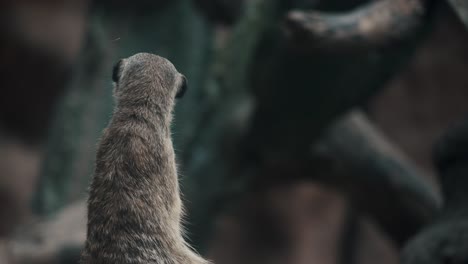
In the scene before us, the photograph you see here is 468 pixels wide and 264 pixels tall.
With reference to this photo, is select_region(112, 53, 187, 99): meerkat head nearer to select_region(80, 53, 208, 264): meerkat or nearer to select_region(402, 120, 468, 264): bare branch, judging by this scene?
select_region(80, 53, 208, 264): meerkat

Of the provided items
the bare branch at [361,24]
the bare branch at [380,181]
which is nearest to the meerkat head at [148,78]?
the bare branch at [361,24]

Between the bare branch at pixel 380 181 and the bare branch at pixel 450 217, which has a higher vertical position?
the bare branch at pixel 380 181

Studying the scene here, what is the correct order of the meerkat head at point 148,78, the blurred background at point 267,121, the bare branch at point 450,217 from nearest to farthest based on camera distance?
the meerkat head at point 148,78, the bare branch at point 450,217, the blurred background at point 267,121

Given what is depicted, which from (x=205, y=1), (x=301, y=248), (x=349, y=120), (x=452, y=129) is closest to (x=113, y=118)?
(x=452, y=129)

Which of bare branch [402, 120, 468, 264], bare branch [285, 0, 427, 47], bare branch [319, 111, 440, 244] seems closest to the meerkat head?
bare branch [285, 0, 427, 47]

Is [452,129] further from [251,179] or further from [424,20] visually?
[251,179]

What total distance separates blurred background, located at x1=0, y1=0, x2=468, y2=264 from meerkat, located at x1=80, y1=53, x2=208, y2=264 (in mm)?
1517

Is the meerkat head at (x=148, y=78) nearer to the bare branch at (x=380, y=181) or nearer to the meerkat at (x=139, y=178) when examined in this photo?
the meerkat at (x=139, y=178)

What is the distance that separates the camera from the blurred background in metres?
5.24

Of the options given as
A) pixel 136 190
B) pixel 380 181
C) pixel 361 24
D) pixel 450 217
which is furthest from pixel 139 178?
pixel 380 181

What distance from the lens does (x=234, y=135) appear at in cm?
762

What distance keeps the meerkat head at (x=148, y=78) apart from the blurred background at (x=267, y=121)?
4.83 feet

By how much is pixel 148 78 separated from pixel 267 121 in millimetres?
4148

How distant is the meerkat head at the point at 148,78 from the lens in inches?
123
